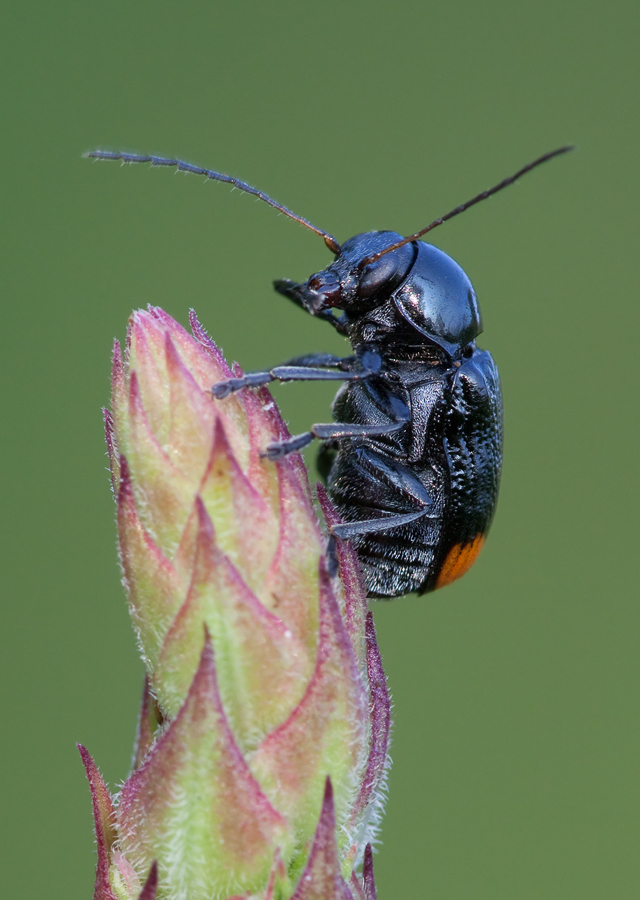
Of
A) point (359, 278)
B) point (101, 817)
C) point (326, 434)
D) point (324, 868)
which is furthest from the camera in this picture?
point (359, 278)

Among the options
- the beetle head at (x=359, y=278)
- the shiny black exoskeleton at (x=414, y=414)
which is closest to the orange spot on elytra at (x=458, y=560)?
the shiny black exoskeleton at (x=414, y=414)

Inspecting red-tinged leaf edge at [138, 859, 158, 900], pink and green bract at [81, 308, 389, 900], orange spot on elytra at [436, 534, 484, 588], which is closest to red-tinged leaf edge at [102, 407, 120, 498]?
pink and green bract at [81, 308, 389, 900]

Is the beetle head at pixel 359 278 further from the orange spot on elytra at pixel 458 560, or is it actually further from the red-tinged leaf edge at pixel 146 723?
the red-tinged leaf edge at pixel 146 723

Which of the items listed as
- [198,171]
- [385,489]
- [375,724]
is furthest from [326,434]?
[198,171]

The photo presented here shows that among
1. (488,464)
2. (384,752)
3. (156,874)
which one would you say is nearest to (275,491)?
(384,752)

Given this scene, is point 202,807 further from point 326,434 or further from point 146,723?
point 326,434

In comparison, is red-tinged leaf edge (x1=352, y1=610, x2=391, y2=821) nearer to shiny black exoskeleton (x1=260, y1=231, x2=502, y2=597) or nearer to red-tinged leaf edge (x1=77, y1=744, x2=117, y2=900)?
red-tinged leaf edge (x1=77, y1=744, x2=117, y2=900)

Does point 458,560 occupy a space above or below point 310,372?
below
